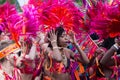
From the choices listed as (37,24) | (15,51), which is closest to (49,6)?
(37,24)

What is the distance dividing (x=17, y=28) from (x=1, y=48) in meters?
0.59

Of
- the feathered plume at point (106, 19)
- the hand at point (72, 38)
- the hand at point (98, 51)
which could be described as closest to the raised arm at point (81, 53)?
the hand at point (72, 38)

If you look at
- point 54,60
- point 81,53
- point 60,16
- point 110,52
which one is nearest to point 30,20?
point 60,16

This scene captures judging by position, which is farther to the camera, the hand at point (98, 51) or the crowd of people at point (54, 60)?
the crowd of people at point (54, 60)

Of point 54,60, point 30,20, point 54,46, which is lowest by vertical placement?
point 54,60

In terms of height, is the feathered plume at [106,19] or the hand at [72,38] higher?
the feathered plume at [106,19]

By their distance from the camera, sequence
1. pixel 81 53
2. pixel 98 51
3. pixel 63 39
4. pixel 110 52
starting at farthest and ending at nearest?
1. pixel 63 39
2. pixel 81 53
3. pixel 98 51
4. pixel 110 52

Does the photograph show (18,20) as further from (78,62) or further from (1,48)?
(78,62)

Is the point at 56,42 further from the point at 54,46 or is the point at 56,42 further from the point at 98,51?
the point at 98,51

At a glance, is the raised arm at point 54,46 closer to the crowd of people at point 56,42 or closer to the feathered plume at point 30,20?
the crowd of people at point 56,42

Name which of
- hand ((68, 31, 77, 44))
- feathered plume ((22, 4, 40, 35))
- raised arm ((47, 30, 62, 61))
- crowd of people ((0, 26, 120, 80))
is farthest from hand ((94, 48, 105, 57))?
feathered plume ((22, 4, 40, 35))

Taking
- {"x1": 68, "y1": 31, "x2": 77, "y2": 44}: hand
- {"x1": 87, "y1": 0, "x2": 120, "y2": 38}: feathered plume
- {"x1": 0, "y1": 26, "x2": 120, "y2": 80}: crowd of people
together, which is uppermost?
{"x1": 87, "y1": 0, "x2": 120, "y2": 38}: feathered plume

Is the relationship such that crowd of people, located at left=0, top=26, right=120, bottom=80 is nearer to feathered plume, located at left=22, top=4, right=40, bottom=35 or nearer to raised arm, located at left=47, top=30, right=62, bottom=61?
raised arm, located at left=47, top=30, right=62, bottom=61

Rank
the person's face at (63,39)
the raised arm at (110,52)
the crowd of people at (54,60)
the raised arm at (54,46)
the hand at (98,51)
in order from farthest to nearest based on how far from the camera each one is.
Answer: the person's face at (63,39) < the raised arm at (54,46) < the crowd of people at (54,60) < the hand at (98,51) < the raised arm at (110,52)
